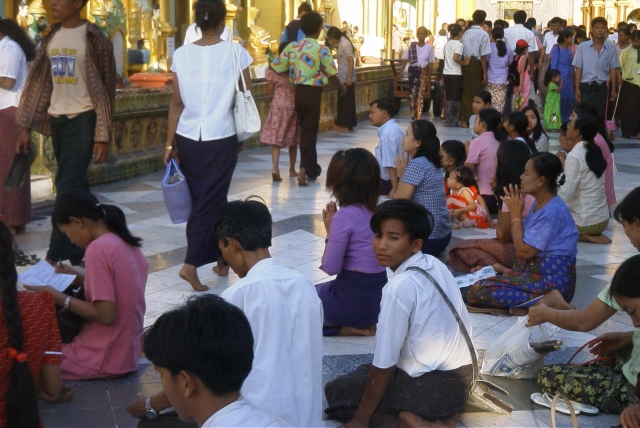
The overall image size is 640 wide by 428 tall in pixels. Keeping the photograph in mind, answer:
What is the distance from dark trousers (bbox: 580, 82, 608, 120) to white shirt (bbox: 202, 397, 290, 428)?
41.8 ft

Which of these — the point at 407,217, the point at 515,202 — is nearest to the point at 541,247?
the point at 515,202

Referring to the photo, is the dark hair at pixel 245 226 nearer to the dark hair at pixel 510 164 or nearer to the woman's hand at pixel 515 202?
the woman's hand at pixel 515 202

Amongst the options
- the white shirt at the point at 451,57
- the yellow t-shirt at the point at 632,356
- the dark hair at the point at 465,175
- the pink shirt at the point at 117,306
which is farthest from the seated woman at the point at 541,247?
the white shirt at the point at 451,57

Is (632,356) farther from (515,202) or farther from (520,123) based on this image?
(520,123)

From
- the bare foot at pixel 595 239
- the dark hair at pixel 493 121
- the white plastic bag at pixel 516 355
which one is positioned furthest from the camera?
the dark hair at pixel 493 121

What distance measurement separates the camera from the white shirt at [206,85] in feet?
18.4

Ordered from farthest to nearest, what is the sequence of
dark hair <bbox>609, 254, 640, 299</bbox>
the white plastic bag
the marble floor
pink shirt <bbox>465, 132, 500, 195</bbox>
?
1. pink shirt <bbox>465, 132, 500, 195</bbox>
2. the white plastic bag
3. the marble floor
4. dark hair <bbox>609, 254, 640, 299</bbox>

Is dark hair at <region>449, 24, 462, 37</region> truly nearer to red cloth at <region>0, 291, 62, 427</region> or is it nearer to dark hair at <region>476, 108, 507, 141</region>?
dark hair at <region>476, 108, 507, 141</region>

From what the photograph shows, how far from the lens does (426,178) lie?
251 inches

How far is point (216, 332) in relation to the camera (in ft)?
6.57

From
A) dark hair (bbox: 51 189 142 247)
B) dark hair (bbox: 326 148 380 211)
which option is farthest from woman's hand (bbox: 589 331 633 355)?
dark hair (bbox: 51 189 142 247)

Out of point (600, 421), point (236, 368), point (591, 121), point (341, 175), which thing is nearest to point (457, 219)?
point (591, 121)

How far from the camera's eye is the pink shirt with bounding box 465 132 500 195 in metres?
8.01

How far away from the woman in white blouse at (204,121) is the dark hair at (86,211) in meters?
1.46
